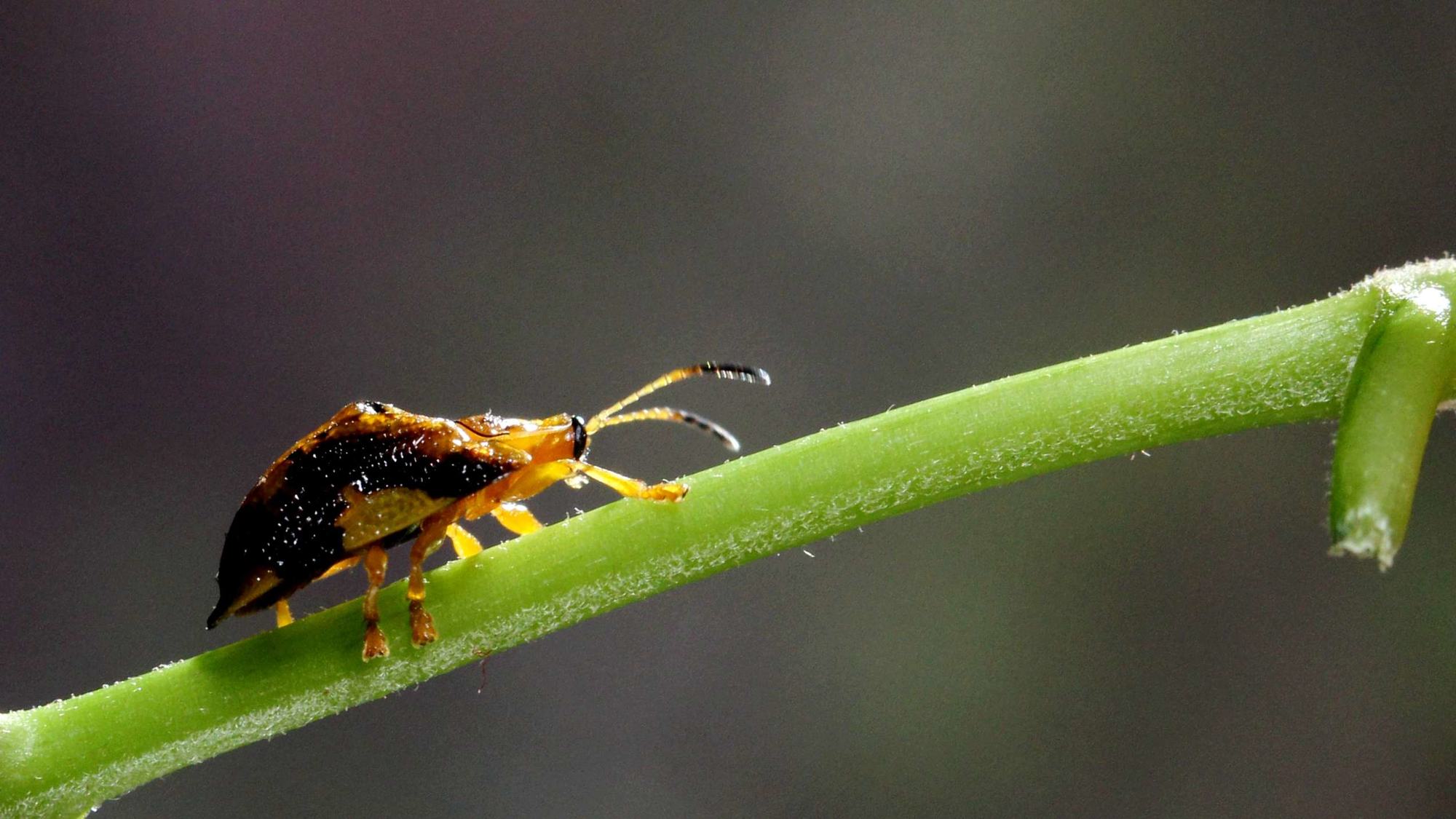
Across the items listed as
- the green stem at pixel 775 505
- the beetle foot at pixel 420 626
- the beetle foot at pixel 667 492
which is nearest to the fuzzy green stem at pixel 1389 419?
the green stem at pixel 775 505

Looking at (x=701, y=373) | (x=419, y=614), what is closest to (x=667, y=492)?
(x=419, y=614)

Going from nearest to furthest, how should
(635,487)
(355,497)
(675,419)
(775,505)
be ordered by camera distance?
1. (775,505)
2. (635,487)
3. (355,497)
4. (675,419)

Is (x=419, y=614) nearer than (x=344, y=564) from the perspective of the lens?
Yes

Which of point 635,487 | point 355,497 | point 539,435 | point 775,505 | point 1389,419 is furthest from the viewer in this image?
point 539,435

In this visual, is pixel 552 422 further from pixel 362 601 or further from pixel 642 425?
pixel 642 425

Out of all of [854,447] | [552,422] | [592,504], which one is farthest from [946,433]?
[592,504]

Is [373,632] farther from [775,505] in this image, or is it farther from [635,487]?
[775,505]

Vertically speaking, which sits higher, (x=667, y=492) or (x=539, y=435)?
(x=539, y=435)
